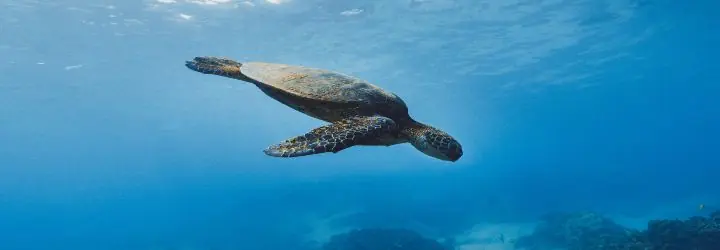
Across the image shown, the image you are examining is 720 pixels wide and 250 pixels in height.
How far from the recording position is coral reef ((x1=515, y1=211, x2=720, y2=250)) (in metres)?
13.5

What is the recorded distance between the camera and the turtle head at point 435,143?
13.4ft

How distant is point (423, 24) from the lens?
934 inches

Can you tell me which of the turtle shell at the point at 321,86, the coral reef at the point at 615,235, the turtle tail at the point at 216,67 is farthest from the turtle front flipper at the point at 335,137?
the coral reef at the point at 615,235

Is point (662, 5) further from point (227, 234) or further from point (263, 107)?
point (263, 107)

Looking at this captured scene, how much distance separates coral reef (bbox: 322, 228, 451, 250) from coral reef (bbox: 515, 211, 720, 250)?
6564 mm

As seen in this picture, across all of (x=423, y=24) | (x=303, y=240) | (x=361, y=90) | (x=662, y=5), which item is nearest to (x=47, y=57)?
(x=303, y=240)

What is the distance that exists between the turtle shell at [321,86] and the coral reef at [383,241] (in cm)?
1622

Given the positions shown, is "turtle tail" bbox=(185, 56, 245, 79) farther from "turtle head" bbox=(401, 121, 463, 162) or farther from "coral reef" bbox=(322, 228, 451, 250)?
"coral reef" bbox=(322, 228, 451, 250)

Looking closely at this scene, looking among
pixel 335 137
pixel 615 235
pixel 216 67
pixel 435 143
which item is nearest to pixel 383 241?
pixel 615 235

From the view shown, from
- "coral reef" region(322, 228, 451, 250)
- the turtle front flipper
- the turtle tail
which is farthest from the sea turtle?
"coral reef" region(322, 228, 451, 250)

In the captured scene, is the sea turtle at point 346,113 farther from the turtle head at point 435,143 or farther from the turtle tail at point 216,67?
the turtle tail at point 216,67

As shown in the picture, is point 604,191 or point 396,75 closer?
point 396,75

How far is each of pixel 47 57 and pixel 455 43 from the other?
82.6ft

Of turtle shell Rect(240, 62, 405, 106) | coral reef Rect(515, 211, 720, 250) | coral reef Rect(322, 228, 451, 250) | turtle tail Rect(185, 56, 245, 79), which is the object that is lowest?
coral reef Rect(322, 228, 451, 250)
